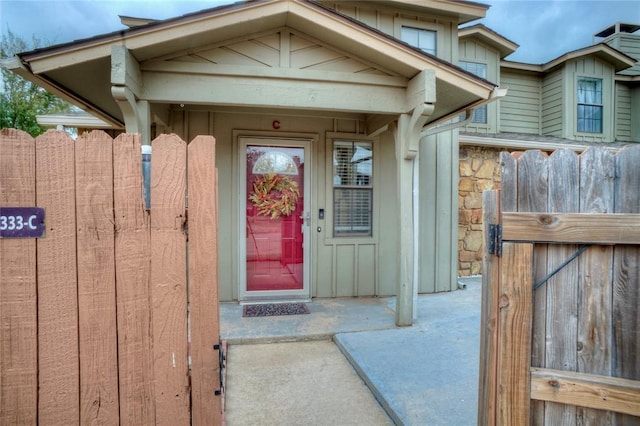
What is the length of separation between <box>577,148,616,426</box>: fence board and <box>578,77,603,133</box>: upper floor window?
29.1ft

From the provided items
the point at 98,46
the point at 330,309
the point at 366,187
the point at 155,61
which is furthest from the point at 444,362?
the point at 98,46

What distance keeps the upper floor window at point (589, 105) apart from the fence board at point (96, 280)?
1011cm

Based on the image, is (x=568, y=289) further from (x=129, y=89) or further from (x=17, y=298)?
(x=129, y=89)

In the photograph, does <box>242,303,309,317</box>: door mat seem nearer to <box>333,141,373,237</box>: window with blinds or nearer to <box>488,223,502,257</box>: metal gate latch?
<box>333,141,373,237</box>: window with blinds

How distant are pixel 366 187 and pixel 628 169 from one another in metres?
4.03

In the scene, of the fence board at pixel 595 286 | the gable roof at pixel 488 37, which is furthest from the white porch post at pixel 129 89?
the gable roof at pixel 488 37

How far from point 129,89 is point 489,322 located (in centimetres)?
328

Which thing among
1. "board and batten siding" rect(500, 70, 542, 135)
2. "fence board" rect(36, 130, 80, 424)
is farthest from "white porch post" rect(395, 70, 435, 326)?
"board and batten siding" rect(500, 70, 542, 135)

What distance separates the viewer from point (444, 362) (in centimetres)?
332

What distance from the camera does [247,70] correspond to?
3709mm

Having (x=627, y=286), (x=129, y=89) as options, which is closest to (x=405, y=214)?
(x=627, y=286)

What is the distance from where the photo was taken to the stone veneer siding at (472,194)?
21.4 feet

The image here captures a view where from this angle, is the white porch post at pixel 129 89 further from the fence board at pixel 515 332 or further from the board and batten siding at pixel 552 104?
the board and batten siding at pixel 552 104

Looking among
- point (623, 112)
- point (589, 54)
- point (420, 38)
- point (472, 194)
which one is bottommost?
point (472, 194)
